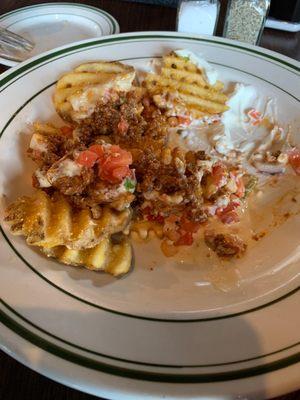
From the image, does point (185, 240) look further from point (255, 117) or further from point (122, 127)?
point (255, 117)

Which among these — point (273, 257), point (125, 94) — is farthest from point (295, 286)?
point (125, 94)

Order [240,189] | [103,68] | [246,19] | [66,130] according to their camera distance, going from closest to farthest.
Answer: [240,189], [66,130], [103,68], [246,19]

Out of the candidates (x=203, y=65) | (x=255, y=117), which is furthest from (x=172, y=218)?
(x=203, y=65)

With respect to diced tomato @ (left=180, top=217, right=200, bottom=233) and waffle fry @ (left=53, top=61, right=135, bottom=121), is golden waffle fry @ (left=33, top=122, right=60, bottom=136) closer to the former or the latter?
waffle fry @ (left=53, top=61, right=135, bottom=121)

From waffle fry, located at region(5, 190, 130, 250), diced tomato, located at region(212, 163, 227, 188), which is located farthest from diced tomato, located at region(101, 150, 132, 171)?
diced tomato, located at region(212, 163, 227, 188)

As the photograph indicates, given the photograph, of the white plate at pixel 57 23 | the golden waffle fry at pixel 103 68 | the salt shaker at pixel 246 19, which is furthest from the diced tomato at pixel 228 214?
the white plate at pixel 57 23

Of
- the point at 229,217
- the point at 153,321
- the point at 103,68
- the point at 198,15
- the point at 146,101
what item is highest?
the point at 198,15
